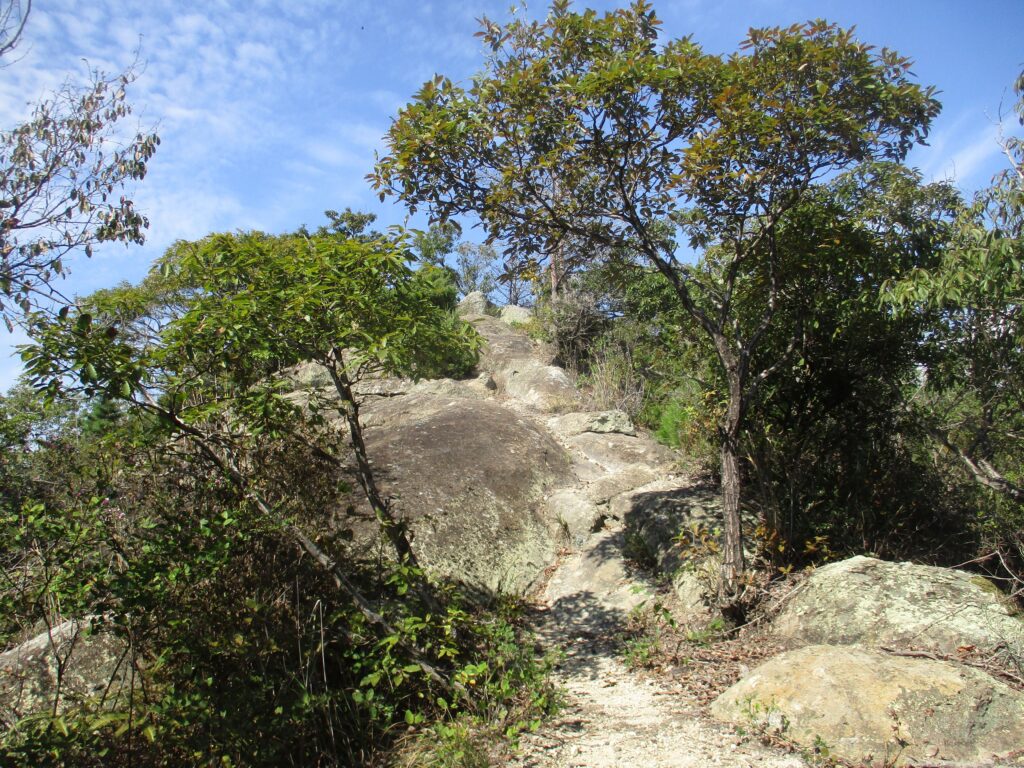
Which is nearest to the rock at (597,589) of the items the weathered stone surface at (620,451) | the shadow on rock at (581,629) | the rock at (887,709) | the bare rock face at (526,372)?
the shadow on rock at (581,629)

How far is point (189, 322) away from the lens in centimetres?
382

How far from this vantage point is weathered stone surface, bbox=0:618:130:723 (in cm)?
389

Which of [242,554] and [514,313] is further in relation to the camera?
[514,313]

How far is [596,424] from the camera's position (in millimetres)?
11438

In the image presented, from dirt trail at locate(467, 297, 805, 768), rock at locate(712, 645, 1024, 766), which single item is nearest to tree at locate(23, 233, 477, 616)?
dirt trail at locate(467, 297, 805, 768)

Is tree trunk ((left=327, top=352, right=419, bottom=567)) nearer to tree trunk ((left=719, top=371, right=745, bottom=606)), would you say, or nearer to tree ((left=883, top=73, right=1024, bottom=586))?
tree trunk ((left=719, top=371, right=745, bottom=606))

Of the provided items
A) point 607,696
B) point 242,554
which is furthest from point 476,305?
point 242,554

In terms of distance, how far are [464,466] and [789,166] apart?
16.0ft

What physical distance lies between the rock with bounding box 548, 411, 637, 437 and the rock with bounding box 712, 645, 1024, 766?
720cm

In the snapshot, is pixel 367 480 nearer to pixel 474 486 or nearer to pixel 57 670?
pixel 57 670

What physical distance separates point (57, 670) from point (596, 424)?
28.8 feet

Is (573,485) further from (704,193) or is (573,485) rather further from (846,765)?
(846,765)

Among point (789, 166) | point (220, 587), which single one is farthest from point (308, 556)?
point (789, 166)

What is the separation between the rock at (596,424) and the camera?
11.4m
